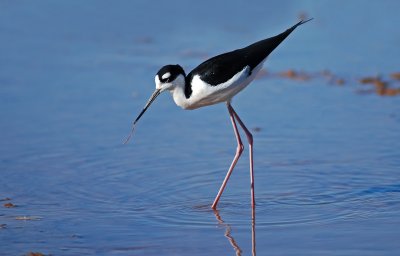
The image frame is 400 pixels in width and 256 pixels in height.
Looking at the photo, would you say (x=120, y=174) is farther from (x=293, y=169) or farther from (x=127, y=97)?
(x=127, y=97)

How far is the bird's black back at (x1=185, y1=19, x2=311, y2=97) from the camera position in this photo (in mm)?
5941

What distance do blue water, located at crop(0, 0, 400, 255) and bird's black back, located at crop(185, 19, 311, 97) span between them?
79 cm

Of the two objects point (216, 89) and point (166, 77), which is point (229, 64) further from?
point (166, 77)

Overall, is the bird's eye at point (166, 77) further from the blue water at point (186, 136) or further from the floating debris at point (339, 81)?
the floating debris at point (339, 81)

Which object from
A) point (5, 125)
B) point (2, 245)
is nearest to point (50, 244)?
point (2, 245)

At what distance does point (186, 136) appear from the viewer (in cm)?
729

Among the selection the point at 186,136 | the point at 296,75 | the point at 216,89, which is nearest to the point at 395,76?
the point at 296,75

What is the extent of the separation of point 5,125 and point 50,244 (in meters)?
2.57

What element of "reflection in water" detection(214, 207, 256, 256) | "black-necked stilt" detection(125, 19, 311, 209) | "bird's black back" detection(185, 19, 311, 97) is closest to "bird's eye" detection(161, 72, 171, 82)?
"black-necked stilt" detection(125, 19, 311, 209)

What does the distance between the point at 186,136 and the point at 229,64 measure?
4.43 ft

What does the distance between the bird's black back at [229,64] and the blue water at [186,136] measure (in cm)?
79

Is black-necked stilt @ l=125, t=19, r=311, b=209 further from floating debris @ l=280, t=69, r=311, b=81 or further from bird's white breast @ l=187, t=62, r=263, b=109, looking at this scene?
floating debris @ l=280, t=69, r=311, b=81

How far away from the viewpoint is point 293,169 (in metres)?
6.55

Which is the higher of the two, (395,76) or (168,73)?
(168,73)
